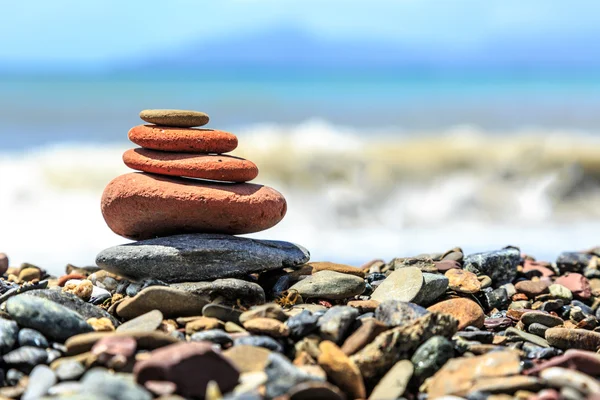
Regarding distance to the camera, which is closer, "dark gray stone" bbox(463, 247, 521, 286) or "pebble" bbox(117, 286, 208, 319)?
"pebble" bbox(117, 286, 208, 319)

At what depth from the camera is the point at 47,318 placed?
6.96 metres

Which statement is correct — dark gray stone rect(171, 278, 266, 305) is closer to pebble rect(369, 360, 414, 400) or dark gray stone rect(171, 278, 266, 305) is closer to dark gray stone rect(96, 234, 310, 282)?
dark gray stone rect(96, 234, 310, 282)

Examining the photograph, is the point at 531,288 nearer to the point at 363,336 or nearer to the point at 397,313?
the point at 397,313

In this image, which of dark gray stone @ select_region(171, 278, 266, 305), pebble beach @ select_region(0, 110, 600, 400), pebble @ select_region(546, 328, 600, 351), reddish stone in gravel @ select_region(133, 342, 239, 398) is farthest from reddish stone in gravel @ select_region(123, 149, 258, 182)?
pebble @ select_region(546, 328, 600, 351)

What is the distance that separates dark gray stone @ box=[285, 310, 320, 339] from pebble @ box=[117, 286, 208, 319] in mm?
1224

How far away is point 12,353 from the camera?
22.0 feet

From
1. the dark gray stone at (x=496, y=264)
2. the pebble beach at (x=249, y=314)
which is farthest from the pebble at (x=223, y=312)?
the dark gray stone at (x=496, y=264)

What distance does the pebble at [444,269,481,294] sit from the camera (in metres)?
9.16

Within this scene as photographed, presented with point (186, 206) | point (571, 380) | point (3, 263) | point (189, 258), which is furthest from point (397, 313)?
point (3, 263)

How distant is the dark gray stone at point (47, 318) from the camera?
696 centimetres

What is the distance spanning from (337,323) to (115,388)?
2.14m

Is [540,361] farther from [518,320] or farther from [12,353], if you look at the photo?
[12,353]

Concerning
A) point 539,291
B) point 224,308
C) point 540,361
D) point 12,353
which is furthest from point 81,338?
point 539,291

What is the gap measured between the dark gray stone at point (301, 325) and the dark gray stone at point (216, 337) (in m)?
0.56
